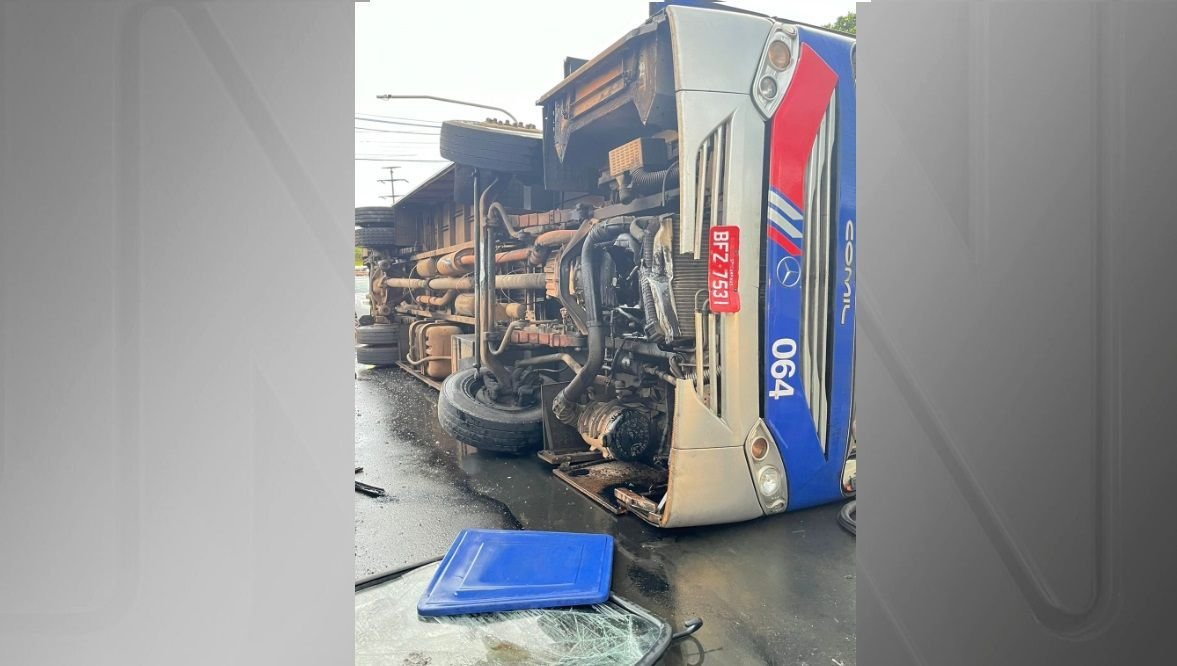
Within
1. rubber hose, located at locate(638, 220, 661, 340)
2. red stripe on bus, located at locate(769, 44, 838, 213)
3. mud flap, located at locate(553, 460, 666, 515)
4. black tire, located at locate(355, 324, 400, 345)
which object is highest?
red stripe on bus, located at locate(769, 44, 838, 213)

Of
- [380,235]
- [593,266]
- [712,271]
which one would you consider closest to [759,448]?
[712,271]

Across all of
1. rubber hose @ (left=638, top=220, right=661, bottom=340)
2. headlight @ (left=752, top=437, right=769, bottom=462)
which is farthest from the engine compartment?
headlight @ (left=752, top=437, right=769, bottom=462)

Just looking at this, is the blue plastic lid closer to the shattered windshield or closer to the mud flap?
the shattered windshield

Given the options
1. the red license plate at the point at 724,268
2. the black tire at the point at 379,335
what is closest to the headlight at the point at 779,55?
the red license plate at the point at 724,268

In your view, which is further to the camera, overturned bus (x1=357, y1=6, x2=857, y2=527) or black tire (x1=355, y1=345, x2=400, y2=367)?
black tire (x1=355, y1=345, x2=400, y2=367)

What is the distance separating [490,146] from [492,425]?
213 centimetres

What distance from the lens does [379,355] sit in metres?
11.5

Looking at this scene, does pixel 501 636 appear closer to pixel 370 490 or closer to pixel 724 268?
pixel 724 268

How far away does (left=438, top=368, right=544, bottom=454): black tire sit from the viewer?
5164mm

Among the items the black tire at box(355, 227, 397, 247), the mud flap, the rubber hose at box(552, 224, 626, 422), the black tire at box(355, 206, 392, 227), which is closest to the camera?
the mud flap

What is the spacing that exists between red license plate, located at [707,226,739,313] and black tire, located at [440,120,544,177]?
242 cm
